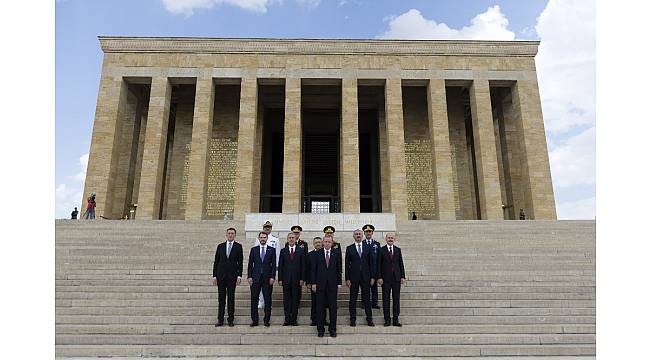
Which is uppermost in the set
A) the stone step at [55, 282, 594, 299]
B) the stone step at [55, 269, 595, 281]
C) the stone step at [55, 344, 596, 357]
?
the stone step at [55, 269, 595, 281]

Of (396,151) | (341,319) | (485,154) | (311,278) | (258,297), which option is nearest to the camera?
(311,278)

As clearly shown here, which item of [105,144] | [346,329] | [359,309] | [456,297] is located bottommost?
[346,329]

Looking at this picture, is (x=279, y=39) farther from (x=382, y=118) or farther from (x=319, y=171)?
(x=319, y=171)

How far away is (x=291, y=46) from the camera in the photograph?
21781mm

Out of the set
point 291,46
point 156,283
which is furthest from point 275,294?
point 291,46

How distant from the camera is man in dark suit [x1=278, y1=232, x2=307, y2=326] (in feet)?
21.6

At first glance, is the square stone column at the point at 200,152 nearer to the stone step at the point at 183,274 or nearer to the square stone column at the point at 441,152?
the stone step at the point at 183,274

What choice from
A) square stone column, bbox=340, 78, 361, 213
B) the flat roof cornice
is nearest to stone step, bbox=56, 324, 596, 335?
square stone column, bbox=340, 78, 361, 213

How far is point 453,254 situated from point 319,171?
20372 millimetres

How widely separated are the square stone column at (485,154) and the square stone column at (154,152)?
50.4 feet

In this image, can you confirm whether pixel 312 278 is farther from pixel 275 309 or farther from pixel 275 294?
pixel 275 294

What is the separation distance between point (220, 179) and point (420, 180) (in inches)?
425

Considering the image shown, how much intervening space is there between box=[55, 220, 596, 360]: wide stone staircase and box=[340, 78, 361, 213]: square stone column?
8.11 m

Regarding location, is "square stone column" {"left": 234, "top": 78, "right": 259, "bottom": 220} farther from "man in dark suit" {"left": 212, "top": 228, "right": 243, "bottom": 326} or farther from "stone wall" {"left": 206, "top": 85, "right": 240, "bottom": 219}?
"man in dark suit" {"left": 212, "top": 228, "right": 243, "bottom": 326}
